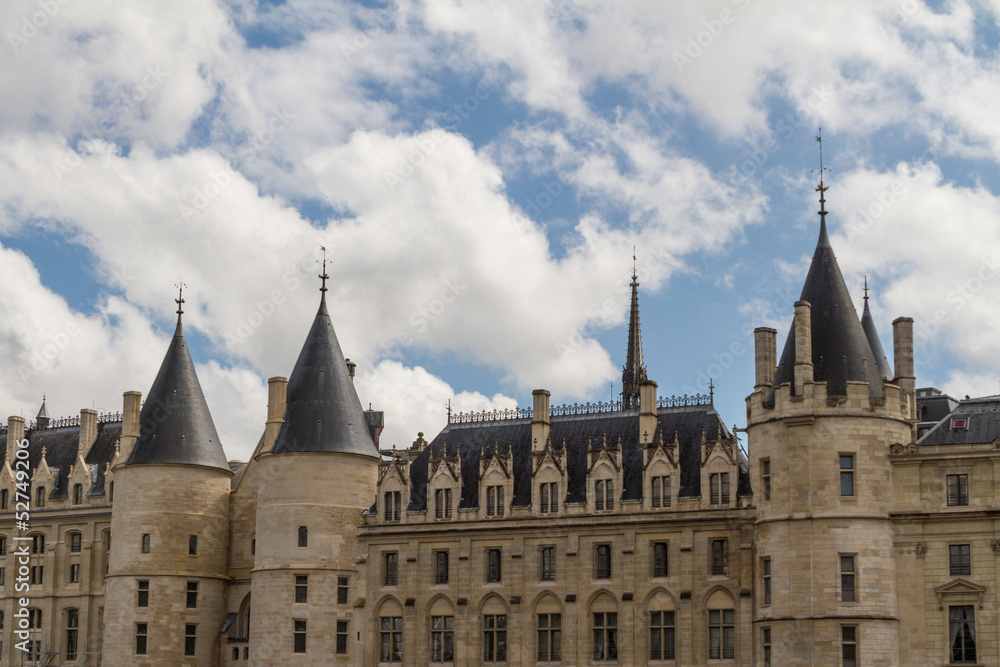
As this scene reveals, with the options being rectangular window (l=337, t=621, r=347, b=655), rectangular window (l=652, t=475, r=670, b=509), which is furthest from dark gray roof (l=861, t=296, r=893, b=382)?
rectangular window (l=337, t=621, r=347, b=655)

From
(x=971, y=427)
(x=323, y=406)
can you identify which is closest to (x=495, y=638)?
(x=323, y=406)

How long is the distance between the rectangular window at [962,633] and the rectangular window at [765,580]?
6.69 meters

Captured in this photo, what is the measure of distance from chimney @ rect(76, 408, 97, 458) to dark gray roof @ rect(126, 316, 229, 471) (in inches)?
372

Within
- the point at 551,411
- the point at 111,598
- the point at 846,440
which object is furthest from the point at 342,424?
the point at 846,440

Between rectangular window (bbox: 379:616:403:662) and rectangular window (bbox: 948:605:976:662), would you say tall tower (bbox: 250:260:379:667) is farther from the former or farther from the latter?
rectangular window (bbox: 948:605:976:662)

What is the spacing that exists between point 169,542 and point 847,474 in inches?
1312

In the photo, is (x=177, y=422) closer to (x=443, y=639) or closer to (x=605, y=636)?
(x=443, y=639)

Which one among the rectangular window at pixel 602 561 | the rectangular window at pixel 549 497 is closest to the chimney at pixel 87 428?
the rectangular window at pixel 549 497

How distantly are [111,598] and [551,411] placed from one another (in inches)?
919

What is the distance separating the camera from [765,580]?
53.6 m

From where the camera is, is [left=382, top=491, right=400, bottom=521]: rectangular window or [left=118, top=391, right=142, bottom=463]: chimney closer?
[left=382, top=491, right=400, bottom=521]: rectangular window

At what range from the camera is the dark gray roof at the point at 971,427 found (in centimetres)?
5228

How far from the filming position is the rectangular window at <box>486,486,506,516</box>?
62281 millimetres

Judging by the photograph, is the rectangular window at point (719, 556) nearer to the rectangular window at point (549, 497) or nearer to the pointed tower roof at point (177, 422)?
the rectangular window at point (549, 497)
